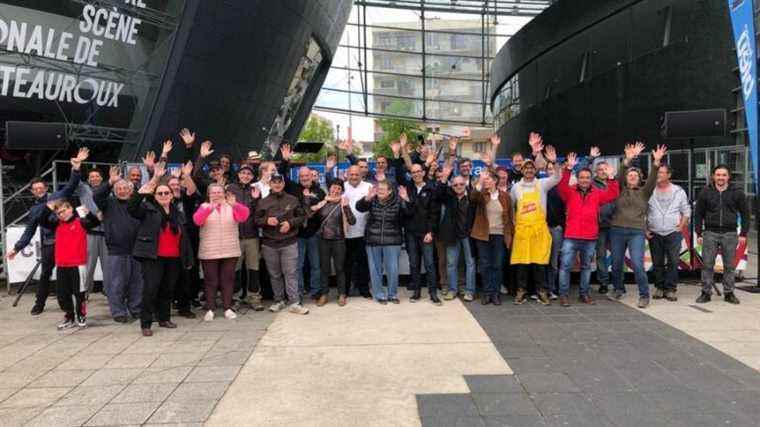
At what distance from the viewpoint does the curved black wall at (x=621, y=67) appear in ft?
44.4

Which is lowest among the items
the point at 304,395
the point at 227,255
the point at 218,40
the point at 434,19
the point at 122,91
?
the point at 304,395

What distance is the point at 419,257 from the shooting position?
7613 millimetres

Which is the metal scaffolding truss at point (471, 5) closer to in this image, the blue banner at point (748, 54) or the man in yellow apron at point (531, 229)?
the blue banner at point (748, 54)

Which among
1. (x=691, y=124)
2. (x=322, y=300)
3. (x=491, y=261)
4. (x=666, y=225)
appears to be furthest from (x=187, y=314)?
(x=691, y=124)

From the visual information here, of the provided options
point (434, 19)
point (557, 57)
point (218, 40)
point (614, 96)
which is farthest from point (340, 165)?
point (434, 19)

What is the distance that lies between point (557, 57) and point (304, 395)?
21435mm

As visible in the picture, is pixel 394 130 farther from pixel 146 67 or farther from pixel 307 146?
pixel 146 67

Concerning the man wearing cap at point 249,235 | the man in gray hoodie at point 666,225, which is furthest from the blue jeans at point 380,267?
the man in gray hoodie at point 666,225

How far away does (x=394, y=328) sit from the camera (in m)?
6.05

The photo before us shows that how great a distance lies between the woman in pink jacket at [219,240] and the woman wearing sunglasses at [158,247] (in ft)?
0.79

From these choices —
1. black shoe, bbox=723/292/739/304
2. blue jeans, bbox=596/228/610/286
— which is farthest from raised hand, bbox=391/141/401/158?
black shoe, bbox=723/292/739/304

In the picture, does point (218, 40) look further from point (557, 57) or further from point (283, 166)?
point (557, 57)

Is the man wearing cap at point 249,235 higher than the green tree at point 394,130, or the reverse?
the green tree at point 394,130

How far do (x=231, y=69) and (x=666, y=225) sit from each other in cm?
1402
